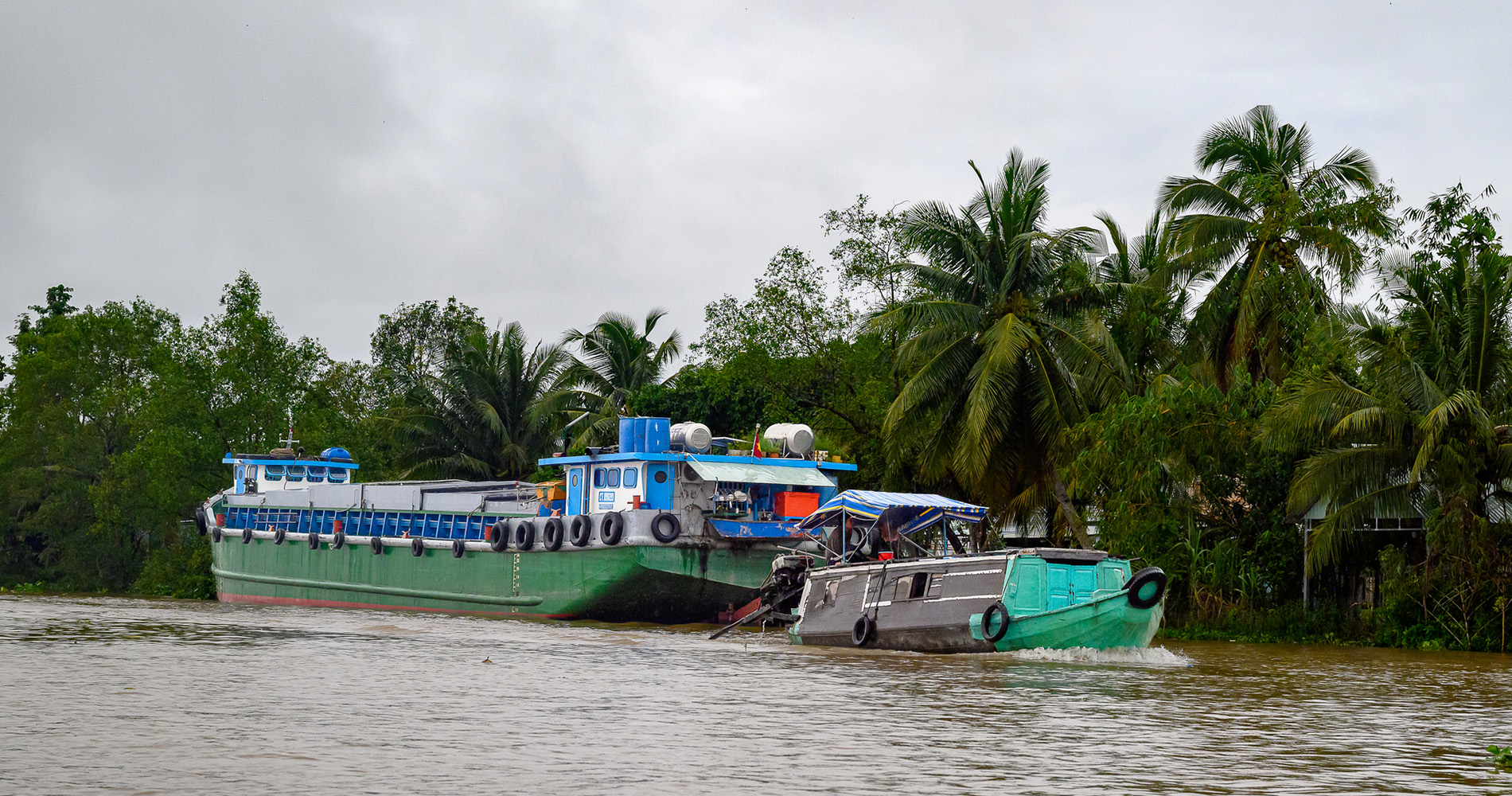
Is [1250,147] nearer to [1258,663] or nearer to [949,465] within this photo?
[949,465]

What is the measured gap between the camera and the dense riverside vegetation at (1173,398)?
981 inches


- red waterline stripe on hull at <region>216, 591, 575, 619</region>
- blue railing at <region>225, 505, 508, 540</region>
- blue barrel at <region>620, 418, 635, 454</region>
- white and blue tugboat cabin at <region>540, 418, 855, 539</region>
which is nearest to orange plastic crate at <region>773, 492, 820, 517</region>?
white and blue tugboat cabin at <region>540, 418, 855, 539</region>

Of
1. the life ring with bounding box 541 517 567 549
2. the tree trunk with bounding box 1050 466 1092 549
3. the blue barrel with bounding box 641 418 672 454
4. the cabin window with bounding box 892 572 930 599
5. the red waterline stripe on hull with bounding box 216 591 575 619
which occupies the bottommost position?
the red waterline stripe on hull with bounding box 216 591 575 619

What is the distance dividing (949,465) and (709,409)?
Answer: 1499cm

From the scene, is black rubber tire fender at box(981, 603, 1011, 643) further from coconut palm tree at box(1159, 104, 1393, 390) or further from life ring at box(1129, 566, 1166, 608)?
coconut palm tree at box(1159, 104, 1393, 390)

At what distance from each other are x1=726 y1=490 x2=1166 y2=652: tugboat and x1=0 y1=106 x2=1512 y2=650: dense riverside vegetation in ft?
19.2

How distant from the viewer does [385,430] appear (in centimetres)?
5447

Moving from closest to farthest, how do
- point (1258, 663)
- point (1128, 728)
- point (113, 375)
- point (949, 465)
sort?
point (1128, 728) → point (1258, 663) → point (949, 465) → point (113, 375)

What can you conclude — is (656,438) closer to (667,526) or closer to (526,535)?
(667,526)

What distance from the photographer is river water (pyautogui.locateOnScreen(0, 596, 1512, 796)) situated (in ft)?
31.9

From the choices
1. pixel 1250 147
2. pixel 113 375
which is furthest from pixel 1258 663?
pixel 113 375

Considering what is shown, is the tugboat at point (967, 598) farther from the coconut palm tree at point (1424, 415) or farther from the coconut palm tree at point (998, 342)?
the coconut palm tree at point (998, 342)

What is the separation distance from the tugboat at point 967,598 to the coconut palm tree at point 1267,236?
32.7ft

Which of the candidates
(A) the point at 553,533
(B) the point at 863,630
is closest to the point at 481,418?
(A) the point at 553,533
